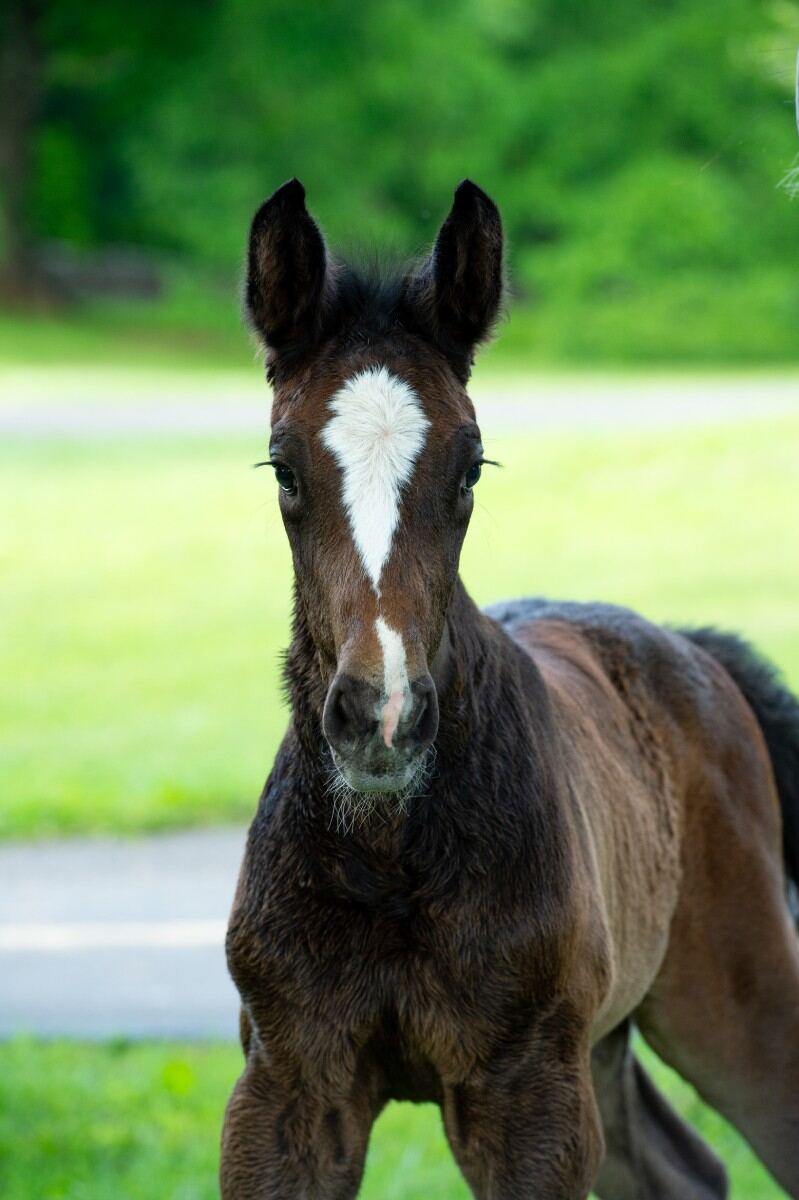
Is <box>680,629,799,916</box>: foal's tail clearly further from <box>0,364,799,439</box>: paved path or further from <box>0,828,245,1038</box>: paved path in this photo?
<box>0,364,799,439</box>: paved path

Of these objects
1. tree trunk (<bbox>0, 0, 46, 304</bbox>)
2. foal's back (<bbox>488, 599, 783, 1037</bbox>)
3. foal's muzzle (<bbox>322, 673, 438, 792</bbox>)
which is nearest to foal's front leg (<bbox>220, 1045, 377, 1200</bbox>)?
foal's back (<bbox>488, 599, 783, 1037</bbox>)

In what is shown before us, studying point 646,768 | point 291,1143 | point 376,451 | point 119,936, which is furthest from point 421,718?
point 119,936

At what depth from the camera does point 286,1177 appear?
321 centimetres

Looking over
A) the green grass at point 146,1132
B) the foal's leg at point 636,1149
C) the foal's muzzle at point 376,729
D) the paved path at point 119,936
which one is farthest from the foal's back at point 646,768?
the paved path at point 119,936

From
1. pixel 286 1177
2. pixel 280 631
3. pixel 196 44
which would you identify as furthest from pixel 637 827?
pixel 196 44

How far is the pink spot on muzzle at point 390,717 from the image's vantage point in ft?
8.92

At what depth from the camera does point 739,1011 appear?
13.3 ft

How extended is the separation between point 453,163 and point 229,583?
18924mm

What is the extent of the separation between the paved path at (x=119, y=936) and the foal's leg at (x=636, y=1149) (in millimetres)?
2198

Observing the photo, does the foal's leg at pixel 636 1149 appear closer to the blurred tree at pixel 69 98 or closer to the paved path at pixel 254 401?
the paved path at pixel 254 401

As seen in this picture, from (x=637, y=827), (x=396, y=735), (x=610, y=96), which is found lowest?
(x=637, y=827)

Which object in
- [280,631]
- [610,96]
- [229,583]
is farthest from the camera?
[610,96]

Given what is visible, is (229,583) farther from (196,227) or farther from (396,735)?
(196,227)

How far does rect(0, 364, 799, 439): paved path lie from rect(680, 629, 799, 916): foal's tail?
464 inches
